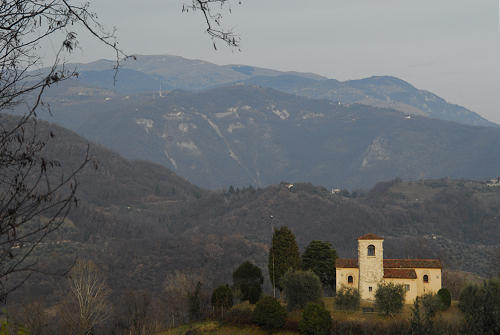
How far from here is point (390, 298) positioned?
52750mm


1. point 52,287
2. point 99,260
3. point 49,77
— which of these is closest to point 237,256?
point 99,260

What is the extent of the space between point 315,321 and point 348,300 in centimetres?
604

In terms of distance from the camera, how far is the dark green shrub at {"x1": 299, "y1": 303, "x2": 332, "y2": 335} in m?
49.8

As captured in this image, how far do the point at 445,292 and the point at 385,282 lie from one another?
16.7ft

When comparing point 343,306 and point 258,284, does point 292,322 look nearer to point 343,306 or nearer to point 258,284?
point 343,306

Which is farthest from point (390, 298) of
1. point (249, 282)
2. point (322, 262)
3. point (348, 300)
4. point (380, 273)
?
point (249, 282)

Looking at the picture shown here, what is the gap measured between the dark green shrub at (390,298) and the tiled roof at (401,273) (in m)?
2.39

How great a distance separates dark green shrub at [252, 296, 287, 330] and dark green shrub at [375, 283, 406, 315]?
26.5ft

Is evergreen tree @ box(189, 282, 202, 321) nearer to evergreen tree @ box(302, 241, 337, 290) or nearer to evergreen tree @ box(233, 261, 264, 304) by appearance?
evergreen tree @ box(233, 261, 264, 304)

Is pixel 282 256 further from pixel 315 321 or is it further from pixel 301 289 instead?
pixel 315 321

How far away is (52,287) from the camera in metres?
132

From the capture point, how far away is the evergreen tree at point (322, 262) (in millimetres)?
63594

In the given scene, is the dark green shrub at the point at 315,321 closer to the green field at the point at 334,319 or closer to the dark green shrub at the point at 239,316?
the green field at the point at 334,319

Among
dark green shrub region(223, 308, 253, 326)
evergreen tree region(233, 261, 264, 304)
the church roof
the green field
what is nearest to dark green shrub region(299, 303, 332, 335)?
the green field
